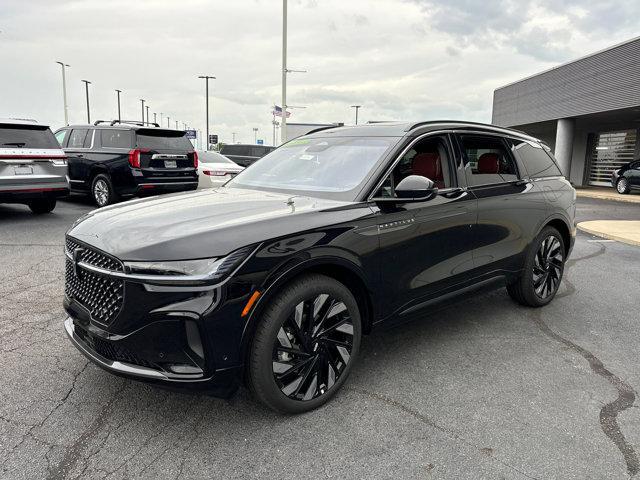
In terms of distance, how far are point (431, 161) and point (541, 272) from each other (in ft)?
6.11

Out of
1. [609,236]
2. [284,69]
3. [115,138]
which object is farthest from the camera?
A: [284,69]

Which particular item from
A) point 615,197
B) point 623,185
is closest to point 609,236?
point 615,197

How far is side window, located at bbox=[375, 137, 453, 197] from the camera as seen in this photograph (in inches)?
145

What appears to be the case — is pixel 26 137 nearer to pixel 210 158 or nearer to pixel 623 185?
pixel 210 158

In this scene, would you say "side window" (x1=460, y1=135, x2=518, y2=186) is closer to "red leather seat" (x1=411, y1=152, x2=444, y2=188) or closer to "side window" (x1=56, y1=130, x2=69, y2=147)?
"red leather seat" (x1=411, y1=152, x2=444, y2=188)

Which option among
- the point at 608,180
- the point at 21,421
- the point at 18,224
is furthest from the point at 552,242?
the point at 608,180

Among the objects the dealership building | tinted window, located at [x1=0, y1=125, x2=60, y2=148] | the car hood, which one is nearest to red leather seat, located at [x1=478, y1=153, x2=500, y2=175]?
the car hood

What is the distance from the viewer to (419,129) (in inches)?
146

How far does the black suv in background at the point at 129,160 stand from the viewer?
414 inches

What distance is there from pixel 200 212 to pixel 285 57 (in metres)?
25.4

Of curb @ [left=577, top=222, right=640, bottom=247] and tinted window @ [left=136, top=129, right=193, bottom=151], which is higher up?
tinted window @ [left=136, top=129, right=193, bottom=151]

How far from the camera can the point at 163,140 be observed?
10.9 meters

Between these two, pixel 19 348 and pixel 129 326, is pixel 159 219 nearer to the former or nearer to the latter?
pixel 129 326

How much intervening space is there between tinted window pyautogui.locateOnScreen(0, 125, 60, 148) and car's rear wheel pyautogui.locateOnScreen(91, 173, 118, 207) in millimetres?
1821
